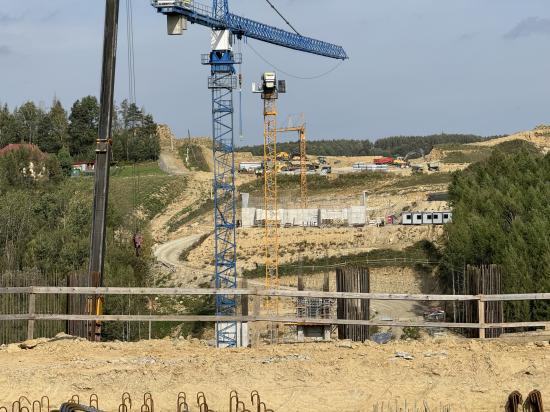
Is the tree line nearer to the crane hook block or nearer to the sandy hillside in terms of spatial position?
the sandy hillside

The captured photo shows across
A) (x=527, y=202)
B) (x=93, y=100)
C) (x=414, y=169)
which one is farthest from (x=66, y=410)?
(x=93, y=100)

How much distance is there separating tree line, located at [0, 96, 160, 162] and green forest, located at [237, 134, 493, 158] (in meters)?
42.9

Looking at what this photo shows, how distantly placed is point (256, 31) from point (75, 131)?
206 feet

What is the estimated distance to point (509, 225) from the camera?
49094 mm

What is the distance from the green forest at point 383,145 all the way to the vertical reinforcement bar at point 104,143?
5709 inches

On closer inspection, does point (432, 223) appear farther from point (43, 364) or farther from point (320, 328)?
point (43, 364)

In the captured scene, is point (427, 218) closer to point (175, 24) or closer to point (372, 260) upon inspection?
point (372, 260)

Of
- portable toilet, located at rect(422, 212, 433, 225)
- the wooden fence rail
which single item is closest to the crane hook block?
portable toilet, located at rect(422, 212, 433, 225)

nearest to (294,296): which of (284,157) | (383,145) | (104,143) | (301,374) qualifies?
(301,374)

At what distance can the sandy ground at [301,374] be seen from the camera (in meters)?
15.5

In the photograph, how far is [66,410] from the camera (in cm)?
1224

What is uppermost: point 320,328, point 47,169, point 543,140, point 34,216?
point 543,140

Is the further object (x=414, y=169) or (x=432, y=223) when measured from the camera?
(x=414, y=169)

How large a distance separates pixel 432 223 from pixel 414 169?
3532 cm
